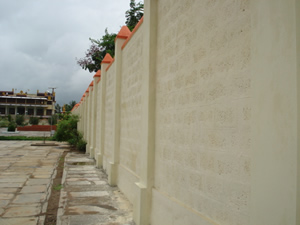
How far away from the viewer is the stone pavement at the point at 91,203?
14.1 feet

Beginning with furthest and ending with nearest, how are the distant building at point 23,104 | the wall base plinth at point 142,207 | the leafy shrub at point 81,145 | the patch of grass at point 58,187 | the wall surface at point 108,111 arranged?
the distant building at point 23,104 < the leafy shrub at point 81,145 < the wall surface at point 108,111 < the patch of grass at point 58,187 < the wall base plinth at point 142,207

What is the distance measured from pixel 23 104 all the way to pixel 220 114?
62976 millimetres

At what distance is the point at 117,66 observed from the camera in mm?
7219

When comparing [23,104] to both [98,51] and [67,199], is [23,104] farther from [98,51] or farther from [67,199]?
[67,199]

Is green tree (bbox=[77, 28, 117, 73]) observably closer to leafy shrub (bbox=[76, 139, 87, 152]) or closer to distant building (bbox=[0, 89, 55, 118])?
leafy shrub (bbox=[76, 139, 87, 152])

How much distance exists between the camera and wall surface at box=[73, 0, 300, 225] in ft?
5.16

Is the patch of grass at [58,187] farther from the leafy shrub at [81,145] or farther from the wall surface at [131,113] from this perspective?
the leafy shrub at [81,145]

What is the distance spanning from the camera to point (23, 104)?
58.9 meters

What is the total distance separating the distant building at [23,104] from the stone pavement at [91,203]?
5371 cm

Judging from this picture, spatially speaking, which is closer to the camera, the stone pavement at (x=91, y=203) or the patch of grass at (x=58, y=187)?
the stone pavement at (x=91, y=203)

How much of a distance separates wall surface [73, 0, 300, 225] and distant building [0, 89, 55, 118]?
57009 millimetres

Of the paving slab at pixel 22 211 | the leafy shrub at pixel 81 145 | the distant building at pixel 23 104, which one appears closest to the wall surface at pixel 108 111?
the paving slab at pixel 22 211

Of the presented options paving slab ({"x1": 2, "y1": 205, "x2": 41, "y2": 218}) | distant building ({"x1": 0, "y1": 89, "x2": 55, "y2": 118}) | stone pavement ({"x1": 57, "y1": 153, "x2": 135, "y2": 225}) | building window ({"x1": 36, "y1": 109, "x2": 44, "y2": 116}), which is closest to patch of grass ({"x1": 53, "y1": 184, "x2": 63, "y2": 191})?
stone pavement ({"x1": 57, "y1": 153, "x2": 135, "y2": 225})

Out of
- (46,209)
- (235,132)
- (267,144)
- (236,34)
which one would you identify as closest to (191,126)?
(235,132)
